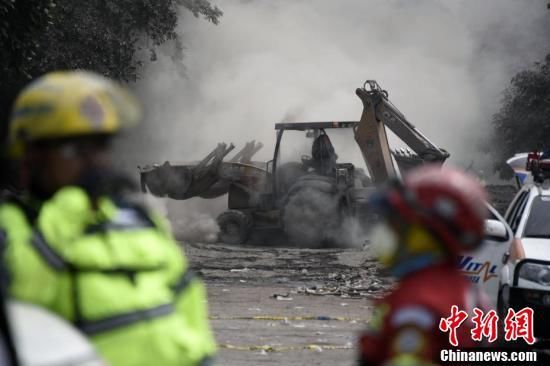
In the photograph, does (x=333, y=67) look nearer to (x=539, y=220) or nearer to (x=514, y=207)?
(x=514, y=207)

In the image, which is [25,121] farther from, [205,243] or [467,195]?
[205,243]

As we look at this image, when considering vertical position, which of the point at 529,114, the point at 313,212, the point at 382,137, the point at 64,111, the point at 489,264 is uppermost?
the point at 529,114

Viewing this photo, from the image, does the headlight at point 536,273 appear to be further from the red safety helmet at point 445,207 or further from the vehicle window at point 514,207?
the red safety helmet at point 445,207

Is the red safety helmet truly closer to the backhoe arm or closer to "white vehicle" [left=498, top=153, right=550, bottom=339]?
"white vehicle" [left=498, top=153, right=550, bottom=339]

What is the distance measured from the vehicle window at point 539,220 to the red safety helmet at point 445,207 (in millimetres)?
6888

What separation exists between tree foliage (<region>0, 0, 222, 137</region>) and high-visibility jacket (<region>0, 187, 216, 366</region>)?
9920 mm

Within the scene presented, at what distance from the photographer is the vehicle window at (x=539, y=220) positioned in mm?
9234

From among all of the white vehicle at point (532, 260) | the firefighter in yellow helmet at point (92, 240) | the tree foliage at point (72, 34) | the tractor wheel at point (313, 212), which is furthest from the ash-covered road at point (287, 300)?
the firefighter in yellow helmet at point (92, 240)

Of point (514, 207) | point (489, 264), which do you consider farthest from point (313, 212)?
point (489, 264)

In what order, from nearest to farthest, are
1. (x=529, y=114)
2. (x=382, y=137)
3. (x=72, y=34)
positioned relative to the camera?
(x=72, y=34) → (x=382, y=137) → (x=529, y=114)

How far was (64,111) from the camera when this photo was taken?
2748mm

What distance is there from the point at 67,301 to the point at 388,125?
17.4 metres

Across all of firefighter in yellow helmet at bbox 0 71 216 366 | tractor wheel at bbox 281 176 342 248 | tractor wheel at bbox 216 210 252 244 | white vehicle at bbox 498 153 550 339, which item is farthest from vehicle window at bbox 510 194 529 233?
tractor wheel at bbox 216 210 252 244

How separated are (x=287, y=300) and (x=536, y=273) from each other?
4.59 meters
